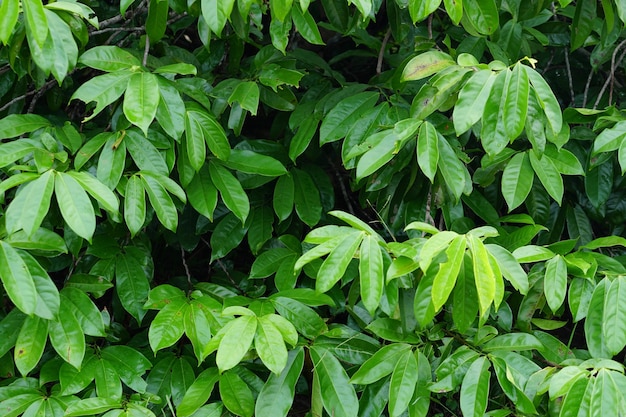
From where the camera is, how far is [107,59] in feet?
5.00

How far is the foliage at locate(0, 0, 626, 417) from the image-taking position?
4.30 ft

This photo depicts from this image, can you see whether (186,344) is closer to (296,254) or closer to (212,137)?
(296,254)

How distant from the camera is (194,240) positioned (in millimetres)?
1944

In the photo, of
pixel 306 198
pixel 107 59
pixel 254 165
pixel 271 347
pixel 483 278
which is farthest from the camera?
pixel 306 198

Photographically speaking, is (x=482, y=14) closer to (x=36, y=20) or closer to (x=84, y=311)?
(x=36, y=20)

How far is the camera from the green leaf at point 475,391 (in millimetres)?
1367

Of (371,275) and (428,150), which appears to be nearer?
(371,275)

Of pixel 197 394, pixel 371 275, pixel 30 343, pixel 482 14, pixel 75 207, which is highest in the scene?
pixel 482 14

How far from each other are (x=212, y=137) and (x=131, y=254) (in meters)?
0.36

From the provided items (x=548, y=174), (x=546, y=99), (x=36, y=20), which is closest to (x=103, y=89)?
(x=36, y=20)

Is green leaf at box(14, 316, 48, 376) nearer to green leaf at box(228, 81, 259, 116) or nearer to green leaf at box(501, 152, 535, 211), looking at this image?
green leaf at box(228, 81, 259, 116)

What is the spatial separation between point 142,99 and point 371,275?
55 cm

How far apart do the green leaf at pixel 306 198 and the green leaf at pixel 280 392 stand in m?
0.42

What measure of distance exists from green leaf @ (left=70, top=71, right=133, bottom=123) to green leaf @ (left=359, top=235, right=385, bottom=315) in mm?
572
